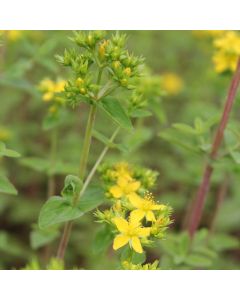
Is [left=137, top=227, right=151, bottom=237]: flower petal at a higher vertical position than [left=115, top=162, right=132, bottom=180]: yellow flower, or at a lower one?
lower

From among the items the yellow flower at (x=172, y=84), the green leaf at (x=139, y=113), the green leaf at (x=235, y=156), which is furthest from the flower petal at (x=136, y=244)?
the yellow flower at (x=172, y=84)

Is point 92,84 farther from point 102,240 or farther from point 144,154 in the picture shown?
point 144,154

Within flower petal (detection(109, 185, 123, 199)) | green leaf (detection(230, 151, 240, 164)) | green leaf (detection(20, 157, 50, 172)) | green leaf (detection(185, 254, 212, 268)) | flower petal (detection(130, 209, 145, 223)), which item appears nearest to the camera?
flower petal (detection(130, 209, 145, 223))

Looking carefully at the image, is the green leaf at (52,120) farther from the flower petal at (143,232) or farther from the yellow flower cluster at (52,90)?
the flower petal at (143,232)

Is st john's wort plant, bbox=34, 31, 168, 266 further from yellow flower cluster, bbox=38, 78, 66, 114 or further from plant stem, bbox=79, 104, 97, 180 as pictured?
yellow flower cluster, bbox=38, 78, 66, 114

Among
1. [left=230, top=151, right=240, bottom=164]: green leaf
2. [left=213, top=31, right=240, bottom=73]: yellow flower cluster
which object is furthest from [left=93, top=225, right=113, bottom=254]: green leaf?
[left=213, top=31, right=240, bottom=73]: yellow flower cluster

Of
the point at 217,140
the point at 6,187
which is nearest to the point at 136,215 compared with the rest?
the point at 6,187

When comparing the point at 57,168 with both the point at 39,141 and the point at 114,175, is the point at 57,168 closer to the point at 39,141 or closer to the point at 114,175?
the point at 114,175
